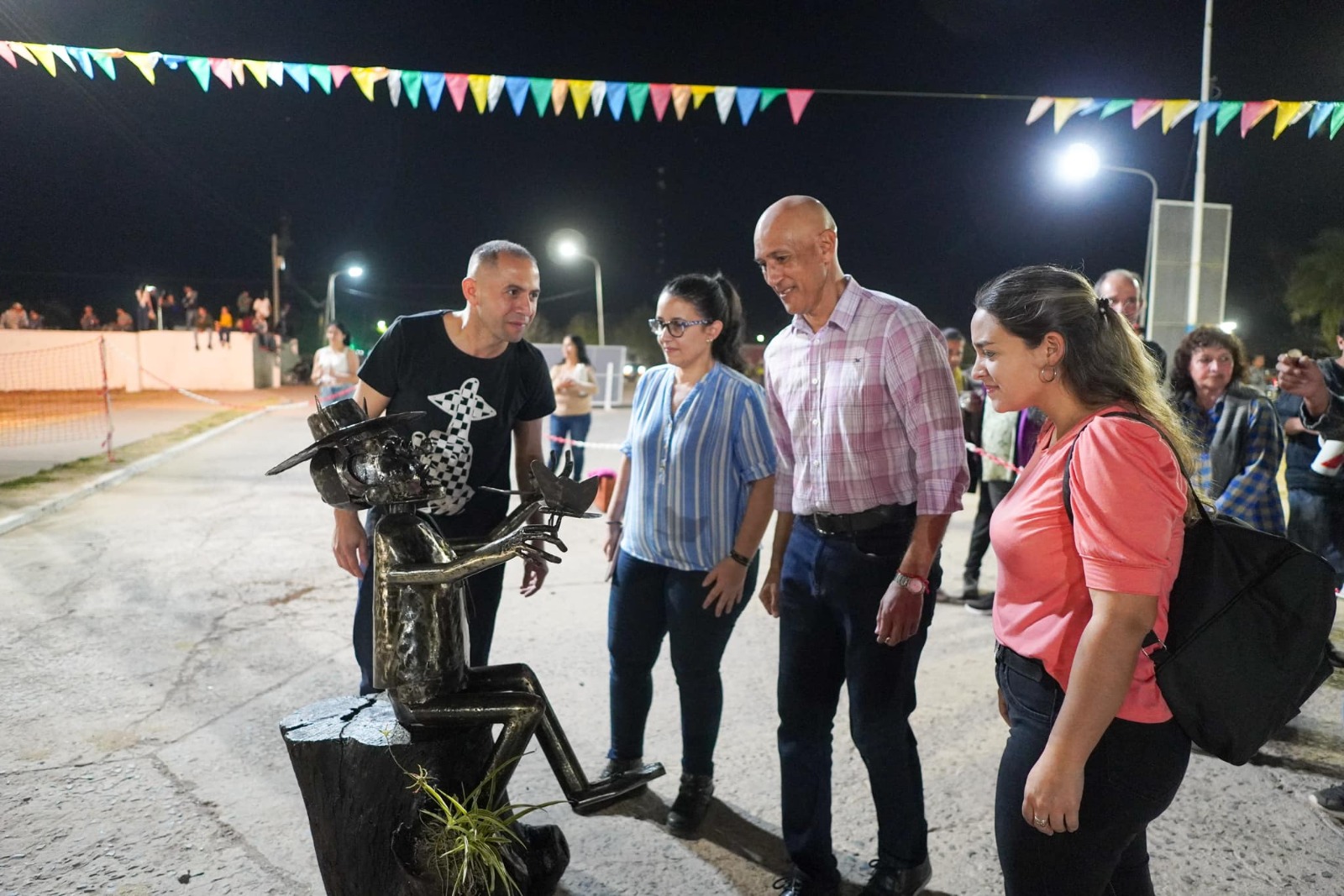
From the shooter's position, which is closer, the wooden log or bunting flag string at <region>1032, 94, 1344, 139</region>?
the wooden log

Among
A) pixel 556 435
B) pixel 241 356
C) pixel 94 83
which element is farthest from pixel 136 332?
pixel 556 435

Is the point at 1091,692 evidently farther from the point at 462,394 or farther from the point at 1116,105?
the point at 1116,105

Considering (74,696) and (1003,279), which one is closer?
(1003,279)

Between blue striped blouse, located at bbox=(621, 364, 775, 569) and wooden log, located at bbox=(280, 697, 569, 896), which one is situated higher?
blue striped blouse, located at bbox=(621, 364, 775, 569)

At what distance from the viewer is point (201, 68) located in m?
7.14

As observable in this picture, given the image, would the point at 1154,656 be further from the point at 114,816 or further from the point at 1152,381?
the point at 114,816

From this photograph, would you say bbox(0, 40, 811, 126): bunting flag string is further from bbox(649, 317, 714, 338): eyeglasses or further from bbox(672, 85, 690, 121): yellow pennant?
bbox(649, 317, 714, 338): eyeglasses

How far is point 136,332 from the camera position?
93.5 feet

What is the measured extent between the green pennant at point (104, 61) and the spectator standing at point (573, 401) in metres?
4.69

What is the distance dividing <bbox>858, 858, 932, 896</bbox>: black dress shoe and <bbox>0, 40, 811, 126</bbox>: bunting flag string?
20.8 feet

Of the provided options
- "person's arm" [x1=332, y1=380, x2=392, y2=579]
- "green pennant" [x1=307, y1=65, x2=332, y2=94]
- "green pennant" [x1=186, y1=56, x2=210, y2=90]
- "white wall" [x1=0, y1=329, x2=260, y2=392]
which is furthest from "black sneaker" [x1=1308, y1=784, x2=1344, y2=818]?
"white wall" [x1=0, y1=329, x2=260, y2=392]

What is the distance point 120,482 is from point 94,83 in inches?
501

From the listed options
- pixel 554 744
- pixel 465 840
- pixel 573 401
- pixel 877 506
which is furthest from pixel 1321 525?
pixel 573 401

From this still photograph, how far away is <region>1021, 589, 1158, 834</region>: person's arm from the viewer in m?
1.44
